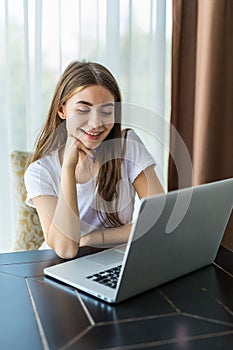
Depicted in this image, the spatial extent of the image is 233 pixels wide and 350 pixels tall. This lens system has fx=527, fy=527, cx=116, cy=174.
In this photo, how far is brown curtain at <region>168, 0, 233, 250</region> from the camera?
8.42 feet

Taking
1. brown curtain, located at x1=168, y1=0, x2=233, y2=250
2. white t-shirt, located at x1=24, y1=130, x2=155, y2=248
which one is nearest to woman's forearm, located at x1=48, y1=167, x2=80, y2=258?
white t-shirt, located at x1=24, y1=130, x2=155, y2=248

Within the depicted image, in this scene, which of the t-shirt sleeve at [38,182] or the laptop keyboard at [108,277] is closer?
the laptop keyboard at [108,277]

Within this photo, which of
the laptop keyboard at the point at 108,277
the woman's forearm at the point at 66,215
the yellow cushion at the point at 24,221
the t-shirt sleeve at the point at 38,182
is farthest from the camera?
the yellow cushion at the point at 24,221

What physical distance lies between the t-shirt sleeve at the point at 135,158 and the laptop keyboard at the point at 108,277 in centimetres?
65

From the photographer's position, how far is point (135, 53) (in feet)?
8.70

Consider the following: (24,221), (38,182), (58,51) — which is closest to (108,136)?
(38,182)

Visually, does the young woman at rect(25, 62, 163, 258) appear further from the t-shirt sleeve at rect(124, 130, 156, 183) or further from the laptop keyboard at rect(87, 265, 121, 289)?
the laptop keyboard at rect(87, 265, 121, 289)

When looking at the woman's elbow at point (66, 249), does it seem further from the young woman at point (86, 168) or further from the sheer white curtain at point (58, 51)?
the sheer white curtain at point (58, 51)

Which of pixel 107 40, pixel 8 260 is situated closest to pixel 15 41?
pixel 107 40

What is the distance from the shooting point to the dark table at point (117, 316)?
38.1 inches

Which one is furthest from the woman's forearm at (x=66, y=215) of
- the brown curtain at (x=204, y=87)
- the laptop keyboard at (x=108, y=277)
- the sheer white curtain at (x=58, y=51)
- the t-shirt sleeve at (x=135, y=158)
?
the brown curtain at (x=204, y=87)

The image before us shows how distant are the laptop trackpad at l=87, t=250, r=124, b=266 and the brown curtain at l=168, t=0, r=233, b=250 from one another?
51.9 inches

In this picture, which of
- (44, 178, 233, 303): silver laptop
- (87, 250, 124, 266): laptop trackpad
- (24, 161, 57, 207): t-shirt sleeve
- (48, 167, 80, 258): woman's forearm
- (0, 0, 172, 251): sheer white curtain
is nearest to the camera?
(44, 178, 233, 303): silver laptop

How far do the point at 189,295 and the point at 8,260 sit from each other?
51 centimetres
